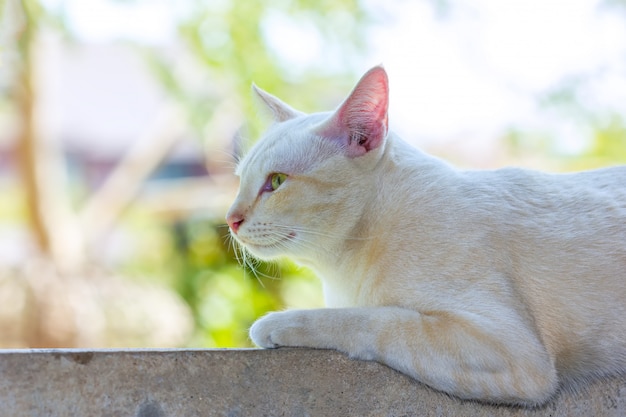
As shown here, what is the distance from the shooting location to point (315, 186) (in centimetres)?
188

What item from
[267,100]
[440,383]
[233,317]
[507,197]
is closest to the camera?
[440,383]

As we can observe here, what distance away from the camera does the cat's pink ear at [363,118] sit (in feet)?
5.88

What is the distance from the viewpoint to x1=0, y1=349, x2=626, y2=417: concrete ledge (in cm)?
142

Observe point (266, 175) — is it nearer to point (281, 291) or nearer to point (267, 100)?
point (267, 100)

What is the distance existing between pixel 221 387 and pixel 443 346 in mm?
488

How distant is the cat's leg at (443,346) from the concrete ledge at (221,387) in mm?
37

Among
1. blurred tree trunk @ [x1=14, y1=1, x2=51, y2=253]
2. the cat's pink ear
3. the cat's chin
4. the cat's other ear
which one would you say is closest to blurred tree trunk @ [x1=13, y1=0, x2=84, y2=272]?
blurred tree trunk @ [x1=14, y1=1, x2=51, y2=253]

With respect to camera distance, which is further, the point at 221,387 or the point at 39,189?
the point at 39,189

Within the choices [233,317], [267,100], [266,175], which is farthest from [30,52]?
[266,175]

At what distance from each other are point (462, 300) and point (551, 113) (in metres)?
3.97

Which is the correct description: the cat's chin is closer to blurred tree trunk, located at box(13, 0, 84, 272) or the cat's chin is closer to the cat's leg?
the cat's leg

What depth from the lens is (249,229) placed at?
6.15 ft

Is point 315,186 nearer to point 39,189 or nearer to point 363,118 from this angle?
point 363,118

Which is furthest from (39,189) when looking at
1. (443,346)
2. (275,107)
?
(443,346)
